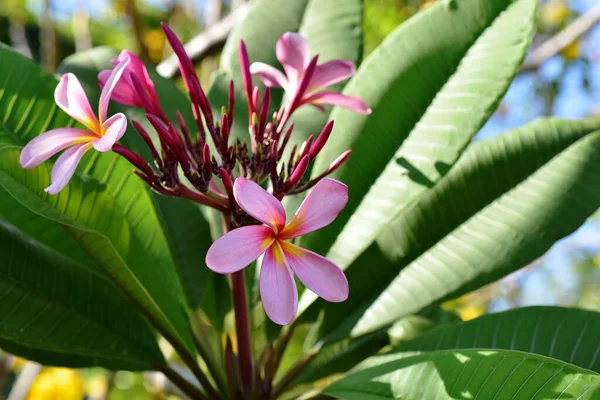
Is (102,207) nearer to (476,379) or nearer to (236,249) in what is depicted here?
(236,249)

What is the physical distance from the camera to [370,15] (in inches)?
84.0

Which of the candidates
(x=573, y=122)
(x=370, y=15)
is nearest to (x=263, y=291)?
(x=573, y=122)

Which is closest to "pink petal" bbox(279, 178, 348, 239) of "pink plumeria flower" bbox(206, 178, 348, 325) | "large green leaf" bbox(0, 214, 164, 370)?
"pink plumeria flower" bbox(206, 178, 348, 325)

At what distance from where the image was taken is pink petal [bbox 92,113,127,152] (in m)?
0.63

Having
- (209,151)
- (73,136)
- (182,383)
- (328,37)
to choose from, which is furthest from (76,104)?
(328,37)

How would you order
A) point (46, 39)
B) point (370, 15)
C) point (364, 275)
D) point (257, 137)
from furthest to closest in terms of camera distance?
1. point (370, 15)
2. point (46, 39)
3. point (364, 275)
4. point (257, 137)

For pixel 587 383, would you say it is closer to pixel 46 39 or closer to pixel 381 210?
pixel 381 210

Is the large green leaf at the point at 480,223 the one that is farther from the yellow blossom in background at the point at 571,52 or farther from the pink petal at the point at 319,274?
the yellow blossom in background at the point at 571,52

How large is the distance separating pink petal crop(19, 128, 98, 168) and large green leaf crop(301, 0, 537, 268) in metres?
0.37

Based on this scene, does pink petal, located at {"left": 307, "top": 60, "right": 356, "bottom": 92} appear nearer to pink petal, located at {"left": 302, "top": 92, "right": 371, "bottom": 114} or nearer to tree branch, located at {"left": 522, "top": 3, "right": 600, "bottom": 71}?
pink petal, located at {"left": 302, "top": 92, "right": 371, "bottom": 114}

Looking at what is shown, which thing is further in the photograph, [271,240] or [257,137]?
[257,137]

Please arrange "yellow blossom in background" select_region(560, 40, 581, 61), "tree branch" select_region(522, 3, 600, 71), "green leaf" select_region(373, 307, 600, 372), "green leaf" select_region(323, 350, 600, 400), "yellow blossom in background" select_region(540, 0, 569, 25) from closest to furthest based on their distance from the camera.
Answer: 1. "green leaf" select_region(323, 350, 600, 400)
2. "green leaf" select_region(373, 307, 600, 372)
3. "tree branch" select_region(522, 3, 600, 71)
4. "yellow blossom in background" select_region(560, 40, 581, 61)
5. "yellow blossom in background" select_region(540, 0, 569, 25)

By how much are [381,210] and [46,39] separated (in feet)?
4.35

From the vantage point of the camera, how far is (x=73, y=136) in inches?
27.6
